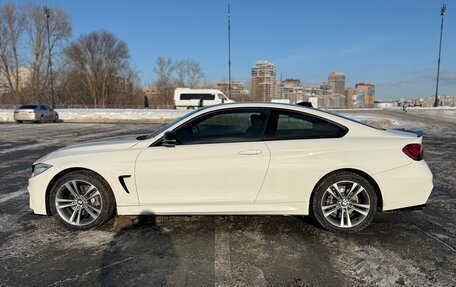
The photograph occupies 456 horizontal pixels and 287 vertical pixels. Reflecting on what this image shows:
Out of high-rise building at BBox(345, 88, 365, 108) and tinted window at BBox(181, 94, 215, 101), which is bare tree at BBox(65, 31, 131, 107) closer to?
tinted window at BBox(181, 94, 215, 101)

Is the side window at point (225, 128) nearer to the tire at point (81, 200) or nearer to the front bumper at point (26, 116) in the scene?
the tire at point (81, 200)

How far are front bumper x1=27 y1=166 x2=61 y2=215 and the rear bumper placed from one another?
3.87 metres

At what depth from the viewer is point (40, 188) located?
397 centimetres

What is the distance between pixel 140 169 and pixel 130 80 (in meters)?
73.9

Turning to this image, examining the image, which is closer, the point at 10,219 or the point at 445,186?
the point at 10,219

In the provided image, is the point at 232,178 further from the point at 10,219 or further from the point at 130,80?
the point at 130,80

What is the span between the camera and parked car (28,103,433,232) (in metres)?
3.75

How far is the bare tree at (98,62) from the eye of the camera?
66438mm

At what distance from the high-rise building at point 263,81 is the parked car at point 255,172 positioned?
2835 inches

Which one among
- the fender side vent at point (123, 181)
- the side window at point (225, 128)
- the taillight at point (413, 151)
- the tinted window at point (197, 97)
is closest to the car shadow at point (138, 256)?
the fender side vent at point (123, 181)

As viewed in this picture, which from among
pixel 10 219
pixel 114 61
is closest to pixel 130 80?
pixel 114 61

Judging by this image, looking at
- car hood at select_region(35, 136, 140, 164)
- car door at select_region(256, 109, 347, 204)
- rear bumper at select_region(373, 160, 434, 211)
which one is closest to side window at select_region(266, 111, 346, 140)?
car door at select_region(256, 109, 347, 204)

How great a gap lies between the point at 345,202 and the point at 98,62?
2859 inches

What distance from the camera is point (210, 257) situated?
330cm
